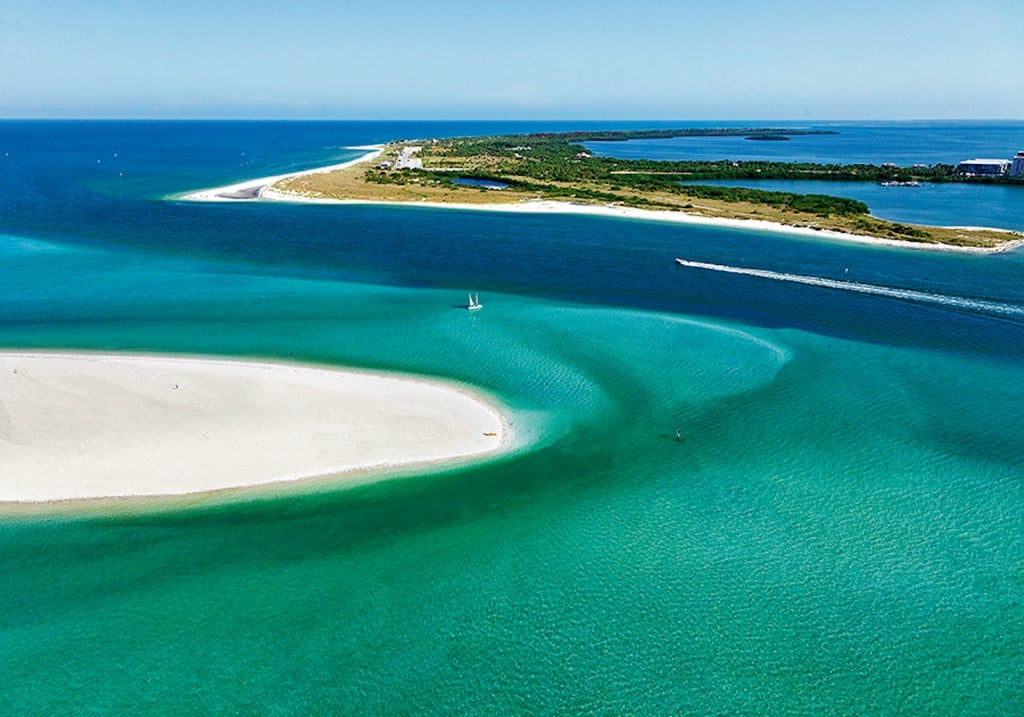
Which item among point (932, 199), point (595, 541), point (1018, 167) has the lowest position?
point (595, 541)

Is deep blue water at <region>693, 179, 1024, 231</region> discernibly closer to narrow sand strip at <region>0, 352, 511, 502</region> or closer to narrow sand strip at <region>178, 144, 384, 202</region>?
narrow sand strip at <region>0, 352, 511, 502</region>

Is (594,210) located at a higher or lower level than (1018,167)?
lower

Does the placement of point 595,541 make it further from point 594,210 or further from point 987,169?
point 987,169

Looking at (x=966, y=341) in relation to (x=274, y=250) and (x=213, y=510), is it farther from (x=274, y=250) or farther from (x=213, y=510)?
(x=274, y=250)

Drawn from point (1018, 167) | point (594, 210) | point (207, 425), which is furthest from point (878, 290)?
point (1018, 167)

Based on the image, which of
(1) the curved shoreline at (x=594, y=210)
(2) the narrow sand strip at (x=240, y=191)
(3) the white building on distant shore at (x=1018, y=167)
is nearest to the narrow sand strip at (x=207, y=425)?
(1) the curved shoreline at (x=594, y=210)

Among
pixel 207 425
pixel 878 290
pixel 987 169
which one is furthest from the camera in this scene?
pixel 987 169

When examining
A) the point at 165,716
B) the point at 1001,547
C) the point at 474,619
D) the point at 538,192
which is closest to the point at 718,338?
the point at 1001,547

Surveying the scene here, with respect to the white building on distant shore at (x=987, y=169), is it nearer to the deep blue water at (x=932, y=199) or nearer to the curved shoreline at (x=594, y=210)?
the deep blue water at (x=932, y=199)
